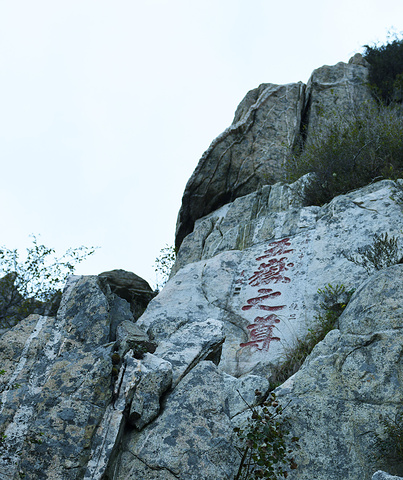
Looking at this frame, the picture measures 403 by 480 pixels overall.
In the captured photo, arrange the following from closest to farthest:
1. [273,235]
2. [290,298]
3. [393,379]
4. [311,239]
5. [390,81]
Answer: [393,379] → [290,298] → [311,239] → [273,235] → [390,81]

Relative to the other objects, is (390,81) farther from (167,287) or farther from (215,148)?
(167,287)

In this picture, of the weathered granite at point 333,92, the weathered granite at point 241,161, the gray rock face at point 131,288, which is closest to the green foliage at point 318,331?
the gray rock face at point 131,288

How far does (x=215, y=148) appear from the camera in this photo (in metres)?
14.4

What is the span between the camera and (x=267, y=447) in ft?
16.0

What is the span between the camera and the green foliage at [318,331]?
287 inches

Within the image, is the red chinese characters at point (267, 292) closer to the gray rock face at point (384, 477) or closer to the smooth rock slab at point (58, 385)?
the smooth rock slab at point (58, 385)

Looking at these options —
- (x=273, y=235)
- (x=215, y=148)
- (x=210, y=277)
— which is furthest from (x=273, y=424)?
(x=215, y=148)

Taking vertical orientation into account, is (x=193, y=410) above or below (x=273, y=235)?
below

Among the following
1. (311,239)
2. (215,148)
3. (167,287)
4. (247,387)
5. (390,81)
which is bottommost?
(247,387)

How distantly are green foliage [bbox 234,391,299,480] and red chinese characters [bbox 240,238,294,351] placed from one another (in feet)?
8.87

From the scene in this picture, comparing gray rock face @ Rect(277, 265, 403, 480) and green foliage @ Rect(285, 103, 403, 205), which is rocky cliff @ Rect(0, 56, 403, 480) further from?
green foliage @ Rect(285, 103, 403, 205)

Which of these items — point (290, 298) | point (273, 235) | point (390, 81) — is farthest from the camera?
point (390, 81)

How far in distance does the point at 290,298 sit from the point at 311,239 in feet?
4.14

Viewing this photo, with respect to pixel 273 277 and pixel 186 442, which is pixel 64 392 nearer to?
pixel 186 442
